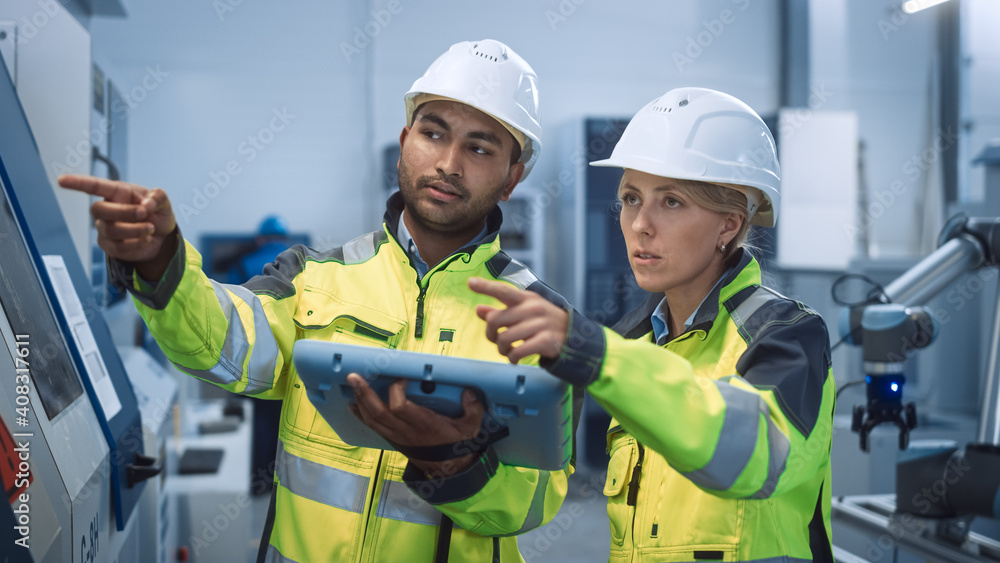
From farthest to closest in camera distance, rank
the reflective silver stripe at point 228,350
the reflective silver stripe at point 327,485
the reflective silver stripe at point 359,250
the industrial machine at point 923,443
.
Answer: the industrial machine at point 923,443 < the reflective silver stripe at point 359,250 < the reflective silver stripe at point 327,485 < the reflective silver stripe at point 228,350

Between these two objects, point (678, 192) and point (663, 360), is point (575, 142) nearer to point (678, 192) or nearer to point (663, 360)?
point (678, 192)

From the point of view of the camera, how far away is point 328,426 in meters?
1.17

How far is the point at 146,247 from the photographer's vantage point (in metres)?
0.88

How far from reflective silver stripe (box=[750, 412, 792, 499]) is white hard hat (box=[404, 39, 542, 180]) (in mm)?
731

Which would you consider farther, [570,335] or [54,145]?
[54,145]

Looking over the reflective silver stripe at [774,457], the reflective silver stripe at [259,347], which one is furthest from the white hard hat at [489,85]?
the reflective silver stripe at [774,457]

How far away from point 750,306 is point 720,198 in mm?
179

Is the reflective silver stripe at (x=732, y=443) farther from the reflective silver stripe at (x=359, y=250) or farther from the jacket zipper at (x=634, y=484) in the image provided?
the reflective silver stripe at (x=359, y=250)

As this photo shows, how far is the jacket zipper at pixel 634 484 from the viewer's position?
111cm

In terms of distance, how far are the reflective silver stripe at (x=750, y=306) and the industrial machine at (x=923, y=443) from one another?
41.1 inches

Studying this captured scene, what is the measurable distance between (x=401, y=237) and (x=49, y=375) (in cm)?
59

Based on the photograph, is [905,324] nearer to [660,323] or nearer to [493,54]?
[660,323]

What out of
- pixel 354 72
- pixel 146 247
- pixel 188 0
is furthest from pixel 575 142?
pixel 146 247

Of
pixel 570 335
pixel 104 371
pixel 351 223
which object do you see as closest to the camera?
pixel 570 335
